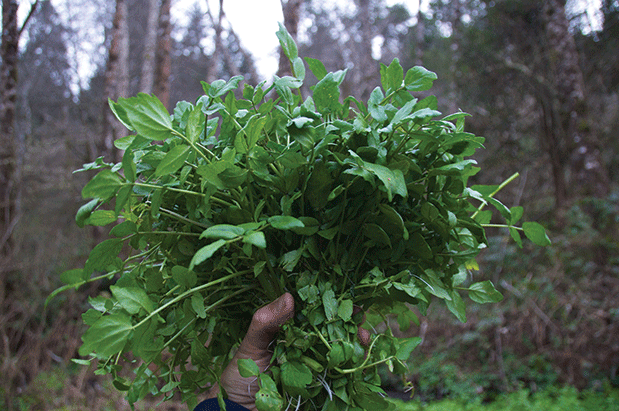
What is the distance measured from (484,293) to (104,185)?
81cm

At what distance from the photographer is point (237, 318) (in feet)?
3.05

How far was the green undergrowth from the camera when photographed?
12.3ft

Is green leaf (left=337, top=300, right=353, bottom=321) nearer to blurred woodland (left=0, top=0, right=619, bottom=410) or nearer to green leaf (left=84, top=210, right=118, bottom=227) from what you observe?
green leaf (left=84, top=210, right=118, bottom=227)

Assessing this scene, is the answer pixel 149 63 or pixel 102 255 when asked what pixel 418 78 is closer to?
pixel 102 255

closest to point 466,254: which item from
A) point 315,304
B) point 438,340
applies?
point 315,304

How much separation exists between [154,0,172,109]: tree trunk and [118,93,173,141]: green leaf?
5092mm

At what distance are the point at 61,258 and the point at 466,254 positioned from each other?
7062 millimetres

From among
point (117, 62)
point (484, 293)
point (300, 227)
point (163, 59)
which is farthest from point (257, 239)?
point (117, 62)

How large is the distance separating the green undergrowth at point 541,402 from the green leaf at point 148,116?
396 cm

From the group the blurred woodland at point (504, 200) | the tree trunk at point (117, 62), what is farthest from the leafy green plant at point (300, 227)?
the tree trunk at point (117, 62)

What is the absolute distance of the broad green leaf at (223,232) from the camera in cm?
59

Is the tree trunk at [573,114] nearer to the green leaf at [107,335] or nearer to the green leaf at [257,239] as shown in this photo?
the green leaf at [257,239]

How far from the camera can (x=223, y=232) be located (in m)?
0.59

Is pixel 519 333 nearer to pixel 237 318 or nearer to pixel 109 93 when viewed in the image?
Result: pixel 237 318
